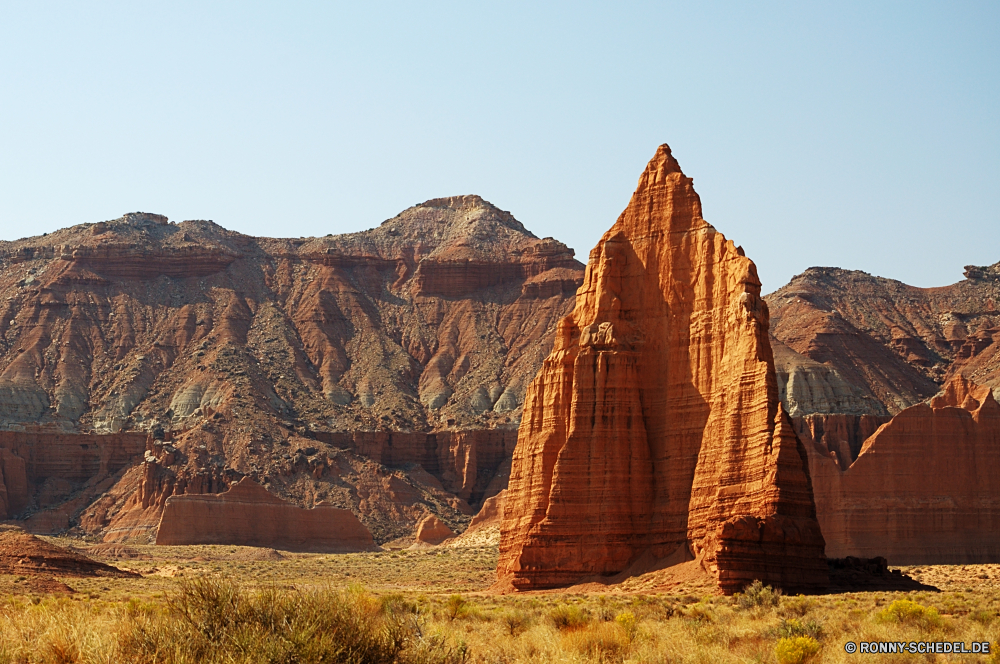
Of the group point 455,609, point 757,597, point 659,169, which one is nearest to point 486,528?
point 659,169

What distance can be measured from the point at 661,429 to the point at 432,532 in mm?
65415

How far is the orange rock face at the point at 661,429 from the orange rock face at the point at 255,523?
51.9 m

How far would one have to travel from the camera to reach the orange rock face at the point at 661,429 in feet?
165

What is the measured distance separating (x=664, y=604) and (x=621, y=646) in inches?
567

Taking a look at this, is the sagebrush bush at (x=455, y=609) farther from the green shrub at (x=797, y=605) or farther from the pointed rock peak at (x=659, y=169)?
the pointed rock peak at (x=659, y=169)

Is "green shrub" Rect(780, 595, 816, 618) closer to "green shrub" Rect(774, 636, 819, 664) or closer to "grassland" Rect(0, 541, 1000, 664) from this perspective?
"grassland" Rect(0, 541, 1000, 664)

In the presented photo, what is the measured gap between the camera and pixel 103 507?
13012cm


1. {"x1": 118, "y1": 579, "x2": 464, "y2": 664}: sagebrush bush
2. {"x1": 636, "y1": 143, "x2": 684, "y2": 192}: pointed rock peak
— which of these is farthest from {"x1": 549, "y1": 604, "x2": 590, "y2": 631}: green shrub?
{"x1": 636, "y1": 143, "x2": 684, "y2": 192}: pointed rock peak

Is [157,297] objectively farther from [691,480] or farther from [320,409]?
[691,480]

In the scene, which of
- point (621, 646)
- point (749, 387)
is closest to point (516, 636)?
point (621, 646)

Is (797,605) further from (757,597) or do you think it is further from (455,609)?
(455,609)

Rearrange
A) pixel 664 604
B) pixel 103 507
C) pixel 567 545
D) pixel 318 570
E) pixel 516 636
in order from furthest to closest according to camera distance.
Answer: pixel 103 507 → pixel 318 570 → pixel 567 545 → pixel 664 604 → pixel 516 636

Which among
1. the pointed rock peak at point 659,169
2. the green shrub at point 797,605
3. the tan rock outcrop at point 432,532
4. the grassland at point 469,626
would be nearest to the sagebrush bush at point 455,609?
the grassland at point 469,626

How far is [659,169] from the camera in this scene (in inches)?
2406
